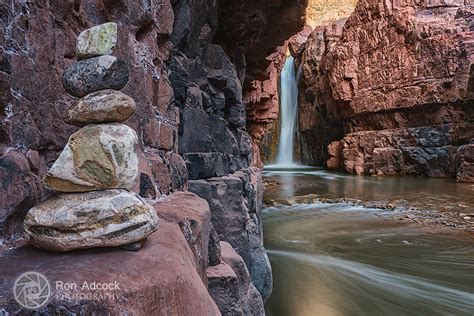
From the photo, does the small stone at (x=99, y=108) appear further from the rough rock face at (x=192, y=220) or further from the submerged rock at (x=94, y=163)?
the rough rock face at (x=192, y=220)

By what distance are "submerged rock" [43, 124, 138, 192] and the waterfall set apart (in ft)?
100

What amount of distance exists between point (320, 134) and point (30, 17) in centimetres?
2891

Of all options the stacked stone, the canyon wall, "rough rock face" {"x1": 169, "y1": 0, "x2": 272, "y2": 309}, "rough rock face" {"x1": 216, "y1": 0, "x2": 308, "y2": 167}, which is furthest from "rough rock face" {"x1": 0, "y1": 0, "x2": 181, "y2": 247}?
"rough rock face" {"x1": 216, "y1": 0, "x2": 308, "y2": 167}

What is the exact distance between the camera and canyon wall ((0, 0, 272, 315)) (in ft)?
4.22

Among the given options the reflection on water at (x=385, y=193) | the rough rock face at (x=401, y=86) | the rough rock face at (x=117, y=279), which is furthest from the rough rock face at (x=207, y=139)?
the rough rock face at (x=401, y=86)

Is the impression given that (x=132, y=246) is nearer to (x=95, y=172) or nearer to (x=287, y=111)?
(x=95, y=172)

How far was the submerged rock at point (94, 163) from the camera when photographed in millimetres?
1375

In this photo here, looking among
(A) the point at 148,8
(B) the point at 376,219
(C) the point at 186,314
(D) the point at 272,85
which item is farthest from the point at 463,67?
(C) the point at 186,314

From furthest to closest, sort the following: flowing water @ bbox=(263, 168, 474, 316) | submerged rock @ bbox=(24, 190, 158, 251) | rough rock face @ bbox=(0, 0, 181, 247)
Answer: flowing water @ bbox=(263, 168, 474, 316)
rough rock face @ bbox=(0, 0, 181, 247)
submerged rock @ bbox=(24, 190, 158, 251)

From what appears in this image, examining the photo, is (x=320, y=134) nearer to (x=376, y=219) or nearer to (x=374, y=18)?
(x=374, y=18)

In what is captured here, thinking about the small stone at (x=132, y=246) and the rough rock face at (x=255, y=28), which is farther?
the rough rock face at (x=255, y=28)

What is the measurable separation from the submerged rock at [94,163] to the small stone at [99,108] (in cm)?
5

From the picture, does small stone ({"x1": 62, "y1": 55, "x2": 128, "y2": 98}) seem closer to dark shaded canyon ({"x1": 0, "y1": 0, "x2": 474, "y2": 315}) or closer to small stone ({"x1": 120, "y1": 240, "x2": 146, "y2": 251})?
dark shaded canyon ({"x1": 0, "y1": 0, "x2": 474, "y2": 315})

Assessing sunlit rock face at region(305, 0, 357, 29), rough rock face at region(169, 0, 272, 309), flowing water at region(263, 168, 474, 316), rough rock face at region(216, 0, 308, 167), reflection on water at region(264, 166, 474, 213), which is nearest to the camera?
rough rock face at region(169, 0, 272, 309)
